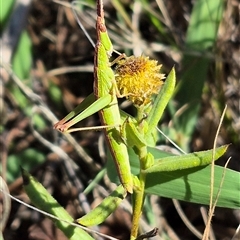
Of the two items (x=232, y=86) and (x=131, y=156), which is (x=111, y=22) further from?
(x=131, y=156)

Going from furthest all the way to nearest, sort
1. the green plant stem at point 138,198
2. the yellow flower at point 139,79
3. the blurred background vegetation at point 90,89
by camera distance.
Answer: the blurred background vegetation at point 90,89, the green plant stem at point 138,198, the yellow flower at point 139,79

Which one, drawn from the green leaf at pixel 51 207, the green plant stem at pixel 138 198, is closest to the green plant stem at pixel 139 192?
the green plant stem at pixel 138 198

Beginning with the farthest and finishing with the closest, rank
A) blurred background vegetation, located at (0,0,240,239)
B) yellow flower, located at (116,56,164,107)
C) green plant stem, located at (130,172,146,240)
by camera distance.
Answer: blurred background vegetation, located at (0,0,240,239), green plant stem, located at (130,172,146,240), yellow flower, located at (116,56,164,107)

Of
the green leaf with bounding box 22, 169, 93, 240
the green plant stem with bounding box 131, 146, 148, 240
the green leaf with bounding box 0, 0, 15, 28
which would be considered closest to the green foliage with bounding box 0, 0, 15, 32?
the green leaf with bounding box 0, 0, 15, 28

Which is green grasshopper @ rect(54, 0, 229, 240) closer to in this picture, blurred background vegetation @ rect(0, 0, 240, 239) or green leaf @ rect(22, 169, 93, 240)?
green leaf @ rect(22, 169, 93, 240)

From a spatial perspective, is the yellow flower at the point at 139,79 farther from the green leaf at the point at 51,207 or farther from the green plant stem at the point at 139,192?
the green leaf at the point at 51,207

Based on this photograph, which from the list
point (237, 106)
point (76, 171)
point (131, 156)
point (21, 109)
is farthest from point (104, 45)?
point (21, 109)
